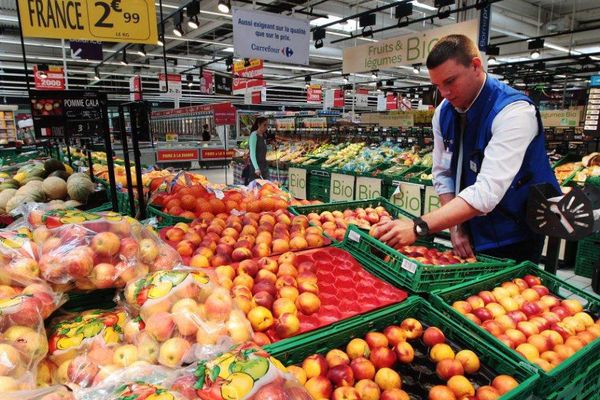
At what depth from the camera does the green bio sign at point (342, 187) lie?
23.6 ft

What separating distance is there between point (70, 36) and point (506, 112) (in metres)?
4.04

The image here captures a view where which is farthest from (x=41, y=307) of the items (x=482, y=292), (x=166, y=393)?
(x=482, y=292)

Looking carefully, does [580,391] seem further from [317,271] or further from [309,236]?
[309,236]

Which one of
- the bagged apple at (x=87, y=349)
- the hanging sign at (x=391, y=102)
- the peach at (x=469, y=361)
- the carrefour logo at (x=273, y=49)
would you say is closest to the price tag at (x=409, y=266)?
the peach at (x=469, y=361)

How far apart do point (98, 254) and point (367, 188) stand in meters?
5.84

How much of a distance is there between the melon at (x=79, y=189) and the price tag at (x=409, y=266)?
109 inches

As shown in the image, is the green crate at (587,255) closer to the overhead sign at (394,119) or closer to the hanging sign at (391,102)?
the overhead sign at (394,119)

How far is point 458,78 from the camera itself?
1856mm

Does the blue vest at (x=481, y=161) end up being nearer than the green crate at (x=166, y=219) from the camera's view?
Yes

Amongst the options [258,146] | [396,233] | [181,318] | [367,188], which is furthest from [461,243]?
[258,146]

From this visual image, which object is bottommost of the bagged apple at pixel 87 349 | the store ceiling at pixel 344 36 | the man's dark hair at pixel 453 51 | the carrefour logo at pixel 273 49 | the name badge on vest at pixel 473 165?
the bagged apple at pixel 87 349

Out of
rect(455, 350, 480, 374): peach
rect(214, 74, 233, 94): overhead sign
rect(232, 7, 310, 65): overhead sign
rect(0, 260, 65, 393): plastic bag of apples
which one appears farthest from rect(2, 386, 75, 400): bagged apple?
rect(214, 74, 233, 94): overhead sign

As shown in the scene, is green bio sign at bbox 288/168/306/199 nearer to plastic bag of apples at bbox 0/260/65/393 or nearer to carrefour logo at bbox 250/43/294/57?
A: carrefour logo at bbox 250/43/294/57

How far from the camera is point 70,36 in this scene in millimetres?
3949
